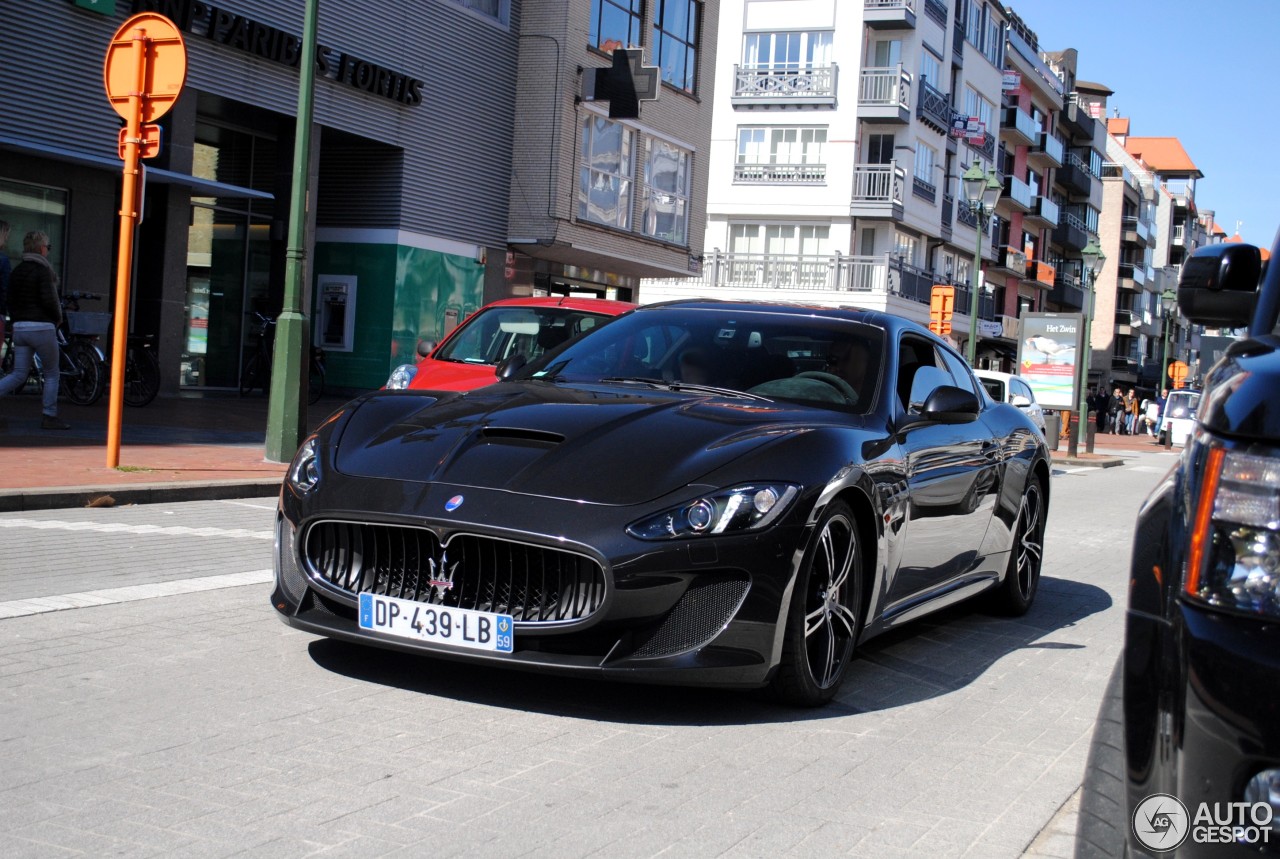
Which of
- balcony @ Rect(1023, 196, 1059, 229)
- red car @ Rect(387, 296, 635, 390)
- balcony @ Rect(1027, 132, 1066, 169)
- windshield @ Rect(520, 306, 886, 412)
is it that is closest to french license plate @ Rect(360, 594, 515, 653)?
windshield @ Rect(520, 306, 886, 412)

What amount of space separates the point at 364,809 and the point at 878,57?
2027 inches

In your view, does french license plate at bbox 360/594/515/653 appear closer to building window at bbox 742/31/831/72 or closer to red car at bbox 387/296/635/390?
red car at bbox 387/296/635/390

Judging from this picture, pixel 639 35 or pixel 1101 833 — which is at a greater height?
pixel 639 35

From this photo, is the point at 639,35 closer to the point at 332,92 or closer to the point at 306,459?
the point at 332,92

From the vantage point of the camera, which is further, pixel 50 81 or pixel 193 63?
pixel 193 63

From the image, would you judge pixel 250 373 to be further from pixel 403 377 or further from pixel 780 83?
pixel 780 83

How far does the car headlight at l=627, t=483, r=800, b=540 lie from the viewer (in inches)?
177

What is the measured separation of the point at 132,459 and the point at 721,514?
864cm

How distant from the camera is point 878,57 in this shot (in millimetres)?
52375

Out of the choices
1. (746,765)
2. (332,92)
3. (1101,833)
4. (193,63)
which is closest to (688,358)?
(746,765)

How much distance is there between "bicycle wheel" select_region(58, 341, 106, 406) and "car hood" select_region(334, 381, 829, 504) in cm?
1280

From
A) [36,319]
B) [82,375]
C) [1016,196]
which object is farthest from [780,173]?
[36,319]

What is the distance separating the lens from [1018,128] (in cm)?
6788

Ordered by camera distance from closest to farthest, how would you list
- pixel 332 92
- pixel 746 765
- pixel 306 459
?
pixel 746 765, pixel 306 459, pixel 332 92
